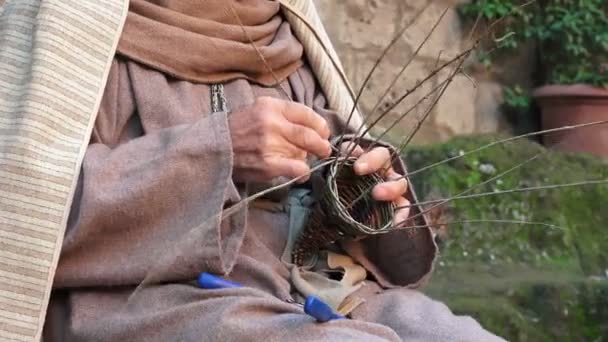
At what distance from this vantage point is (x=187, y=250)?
1195 millimetres

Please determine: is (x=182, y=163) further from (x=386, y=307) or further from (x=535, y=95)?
(x=535, y=95)

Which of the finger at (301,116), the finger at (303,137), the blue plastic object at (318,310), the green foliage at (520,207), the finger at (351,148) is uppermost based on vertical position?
the finger at (301,116)

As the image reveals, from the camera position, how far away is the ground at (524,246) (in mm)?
2436

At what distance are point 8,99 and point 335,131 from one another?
540 millimetres

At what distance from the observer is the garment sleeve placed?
1.19 metres

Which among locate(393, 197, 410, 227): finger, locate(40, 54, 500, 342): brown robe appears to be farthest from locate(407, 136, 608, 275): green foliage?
Answer: locate(40, 54, 500, 342): brown robe

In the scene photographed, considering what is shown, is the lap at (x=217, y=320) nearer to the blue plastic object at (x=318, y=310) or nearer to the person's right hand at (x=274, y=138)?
the blue plastic object at (x=318, y=310)

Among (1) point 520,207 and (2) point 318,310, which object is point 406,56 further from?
(2) point 318,310

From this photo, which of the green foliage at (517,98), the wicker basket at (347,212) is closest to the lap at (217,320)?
the wicker basket at (347,212)

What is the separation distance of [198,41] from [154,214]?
1.08 feet

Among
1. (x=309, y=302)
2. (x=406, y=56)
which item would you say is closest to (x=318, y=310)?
(x=309, y=302)

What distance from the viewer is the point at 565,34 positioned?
428 cm

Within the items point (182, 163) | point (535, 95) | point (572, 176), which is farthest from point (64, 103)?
point (535, 95)

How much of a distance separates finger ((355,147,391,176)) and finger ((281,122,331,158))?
0.08 meters
